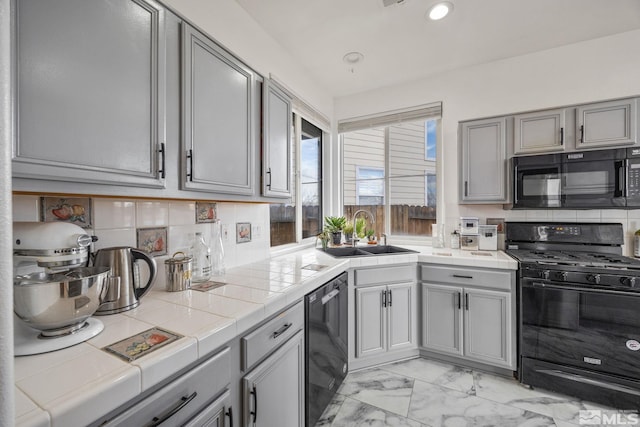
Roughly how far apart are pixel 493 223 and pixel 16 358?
10.2 feet

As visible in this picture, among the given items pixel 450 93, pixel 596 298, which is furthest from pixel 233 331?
pixel 450 93

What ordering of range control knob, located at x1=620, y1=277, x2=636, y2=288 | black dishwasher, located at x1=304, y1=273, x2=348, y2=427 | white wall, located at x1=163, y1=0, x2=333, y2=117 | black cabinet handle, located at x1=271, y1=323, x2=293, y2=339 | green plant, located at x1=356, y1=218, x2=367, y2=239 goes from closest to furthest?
black cabinet handle, located at x1=271, y1=323, x2=293, y2=339, black dishwasher, located at x1=304, y1=273, x2=348, y2=427, white wall, located at x1=163, y1=0, x2=333, y2=117, range control knob, located at x1=620, y1=277, x2=636, y2=288, green plant, located at x1=356, y1=218, x2=367, y2=239

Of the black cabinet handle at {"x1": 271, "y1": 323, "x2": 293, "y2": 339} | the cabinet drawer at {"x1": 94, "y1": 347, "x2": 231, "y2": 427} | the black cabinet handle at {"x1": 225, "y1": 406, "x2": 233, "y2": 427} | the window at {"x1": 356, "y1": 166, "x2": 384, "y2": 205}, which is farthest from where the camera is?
the window at {"x1": 356, "y1": 166, "x2": 384, "y2": 205}

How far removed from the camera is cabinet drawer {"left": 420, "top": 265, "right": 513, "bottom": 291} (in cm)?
205

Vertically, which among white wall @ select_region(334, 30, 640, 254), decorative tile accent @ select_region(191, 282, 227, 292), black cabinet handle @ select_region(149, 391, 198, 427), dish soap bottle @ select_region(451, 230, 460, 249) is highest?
white wall @ select_region(334, 30, 640, 254)

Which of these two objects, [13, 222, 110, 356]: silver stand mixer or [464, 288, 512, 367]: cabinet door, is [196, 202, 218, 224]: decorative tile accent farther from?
[464, 288, 512, 367]: cabinet door

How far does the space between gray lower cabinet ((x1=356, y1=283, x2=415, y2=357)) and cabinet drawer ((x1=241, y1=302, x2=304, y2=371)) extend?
885mm

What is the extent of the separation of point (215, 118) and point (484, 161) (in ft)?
7.55

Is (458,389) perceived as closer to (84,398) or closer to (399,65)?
(84,398)

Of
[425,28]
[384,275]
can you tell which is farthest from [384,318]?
[425,28]

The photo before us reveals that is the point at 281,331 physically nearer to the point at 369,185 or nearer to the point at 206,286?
the point at 206,286

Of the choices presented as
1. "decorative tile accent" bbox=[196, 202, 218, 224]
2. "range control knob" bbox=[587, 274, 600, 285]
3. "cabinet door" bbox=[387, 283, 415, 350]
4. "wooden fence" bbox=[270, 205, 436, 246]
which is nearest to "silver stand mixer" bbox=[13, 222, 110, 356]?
"decorative tile accent" bbox=[196, 202, 218, 224]

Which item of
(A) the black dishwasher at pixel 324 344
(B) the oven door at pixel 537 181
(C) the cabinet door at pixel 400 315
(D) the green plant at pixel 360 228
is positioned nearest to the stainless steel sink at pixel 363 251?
(D) the green plant at pixel 360 228

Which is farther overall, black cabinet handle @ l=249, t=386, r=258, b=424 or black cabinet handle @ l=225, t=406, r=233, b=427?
black cabinet handle @ l=249, t=386, r=258, b=424
